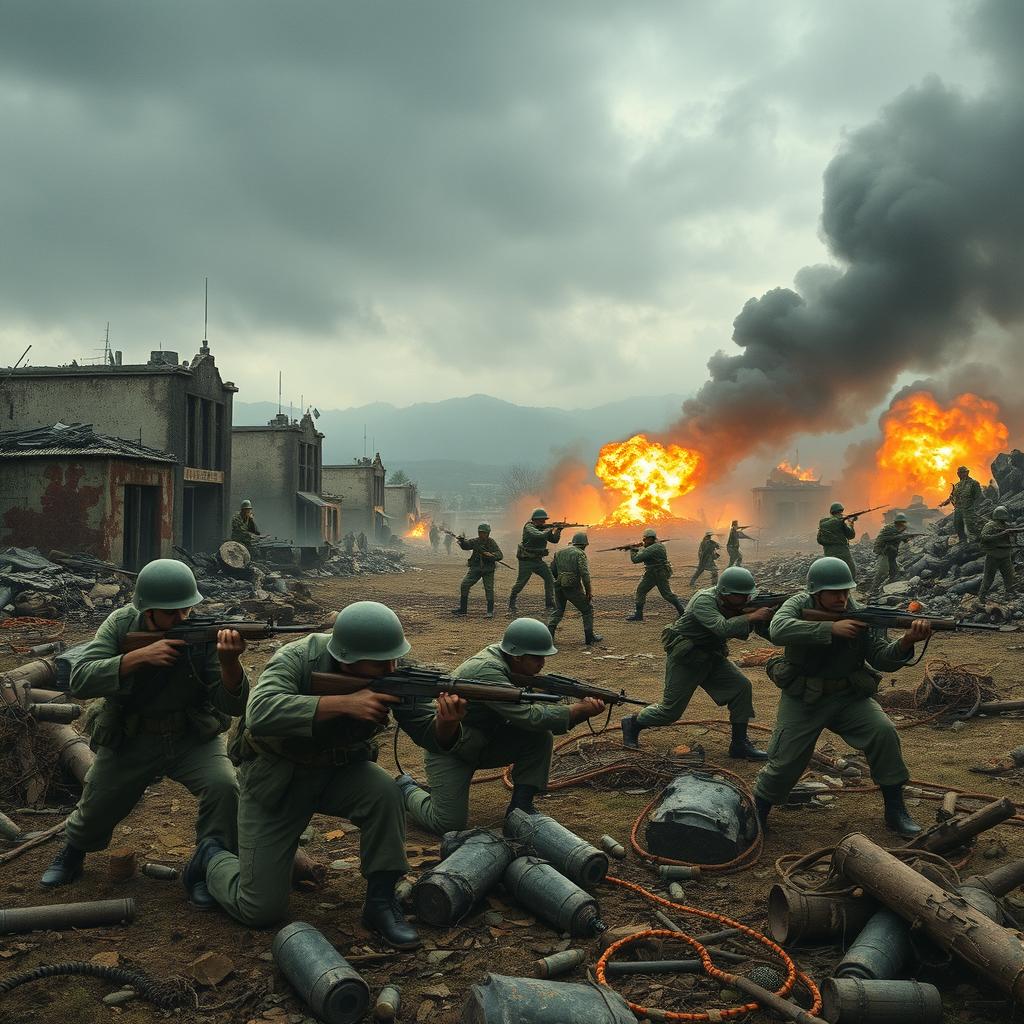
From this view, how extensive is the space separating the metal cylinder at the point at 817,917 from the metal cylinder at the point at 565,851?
94 cm

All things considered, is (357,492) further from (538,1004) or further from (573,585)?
(538,1004)

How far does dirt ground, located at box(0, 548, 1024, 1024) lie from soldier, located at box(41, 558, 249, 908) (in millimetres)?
385

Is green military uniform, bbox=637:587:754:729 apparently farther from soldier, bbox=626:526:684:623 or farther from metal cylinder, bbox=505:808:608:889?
soldier, bbox=626:526:684:623

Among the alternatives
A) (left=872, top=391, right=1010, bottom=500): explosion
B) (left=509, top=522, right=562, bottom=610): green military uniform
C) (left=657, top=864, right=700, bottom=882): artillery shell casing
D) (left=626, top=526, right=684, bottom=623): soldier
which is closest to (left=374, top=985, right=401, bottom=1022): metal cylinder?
(left=657, top=864, right=700, bottom=882): artillery shell casing

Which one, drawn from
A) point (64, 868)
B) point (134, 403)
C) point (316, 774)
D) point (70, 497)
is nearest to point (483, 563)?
point (70, 497)

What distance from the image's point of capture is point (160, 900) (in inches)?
167

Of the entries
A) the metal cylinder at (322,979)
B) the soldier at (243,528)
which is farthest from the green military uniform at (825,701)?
the soldier at (243,528)

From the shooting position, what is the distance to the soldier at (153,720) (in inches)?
165

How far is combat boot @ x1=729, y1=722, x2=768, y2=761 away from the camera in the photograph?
6.75 meters

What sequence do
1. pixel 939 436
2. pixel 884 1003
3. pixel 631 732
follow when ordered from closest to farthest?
1. pixel 884 1003
2. pixel 631 732
3. pixel 939 436

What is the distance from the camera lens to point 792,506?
2240 inches

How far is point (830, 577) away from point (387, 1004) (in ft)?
12.0

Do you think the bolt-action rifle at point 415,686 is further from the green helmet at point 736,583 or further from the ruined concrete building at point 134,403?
the ruined concrete building at point 134,403

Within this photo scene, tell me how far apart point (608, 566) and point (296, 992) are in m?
32.3
